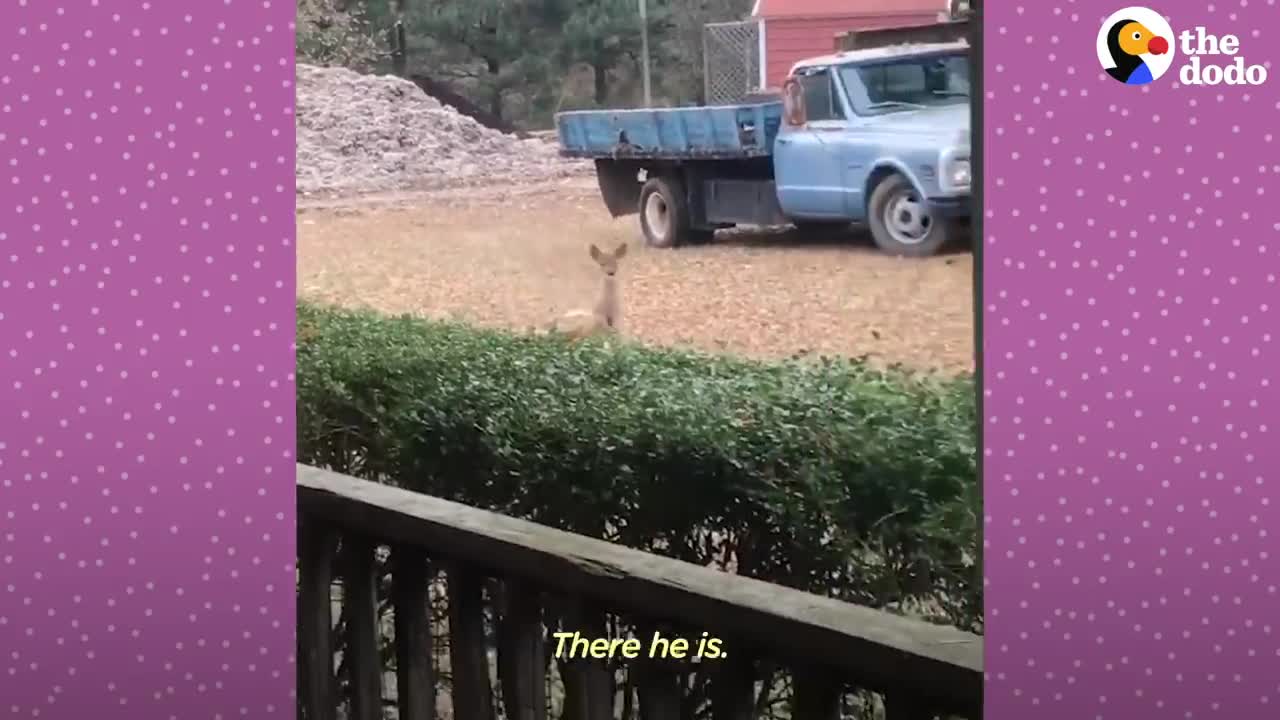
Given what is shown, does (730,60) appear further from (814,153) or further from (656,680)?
(656,680)

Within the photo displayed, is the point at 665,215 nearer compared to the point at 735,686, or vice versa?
the point at 735,686

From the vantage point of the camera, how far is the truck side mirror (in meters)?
2.13

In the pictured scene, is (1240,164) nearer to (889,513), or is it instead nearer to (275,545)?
(889,513)

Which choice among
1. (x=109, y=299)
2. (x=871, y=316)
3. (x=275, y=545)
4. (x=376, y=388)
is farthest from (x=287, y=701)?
(x=871, y=316)

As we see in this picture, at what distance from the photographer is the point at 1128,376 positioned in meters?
2.03

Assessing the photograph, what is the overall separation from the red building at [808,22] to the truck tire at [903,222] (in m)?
0.20

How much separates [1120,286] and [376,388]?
1008 millimetres

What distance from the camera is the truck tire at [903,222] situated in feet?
6.87

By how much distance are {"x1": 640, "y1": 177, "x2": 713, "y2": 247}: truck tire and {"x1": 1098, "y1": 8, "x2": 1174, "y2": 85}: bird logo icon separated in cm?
56

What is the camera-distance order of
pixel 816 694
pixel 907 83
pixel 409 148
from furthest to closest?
pixel 409 148, pixel 907 83, pixel 816 694

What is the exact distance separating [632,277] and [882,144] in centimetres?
38

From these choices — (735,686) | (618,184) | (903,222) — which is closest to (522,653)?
(735,686)

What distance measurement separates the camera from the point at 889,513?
2.03 metres

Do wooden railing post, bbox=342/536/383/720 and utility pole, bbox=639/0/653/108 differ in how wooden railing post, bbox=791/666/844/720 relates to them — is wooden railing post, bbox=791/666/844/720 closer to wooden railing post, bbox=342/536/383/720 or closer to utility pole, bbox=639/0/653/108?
wooden railing post, bbox=342/536/383/720
